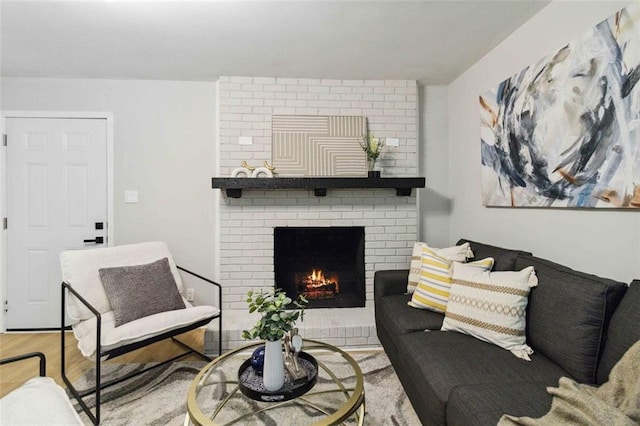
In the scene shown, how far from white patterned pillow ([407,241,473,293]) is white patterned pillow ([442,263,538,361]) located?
0.45 metres

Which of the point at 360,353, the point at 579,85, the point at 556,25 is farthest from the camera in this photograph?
the point at 360,353

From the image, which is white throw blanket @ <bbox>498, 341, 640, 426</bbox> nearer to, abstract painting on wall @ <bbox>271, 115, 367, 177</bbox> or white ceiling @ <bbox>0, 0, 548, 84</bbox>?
white ceiling @ <bbox>0, 0, 548, 84</bbox>

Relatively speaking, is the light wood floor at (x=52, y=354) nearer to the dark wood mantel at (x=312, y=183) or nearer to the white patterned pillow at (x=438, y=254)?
the dark wood mantel at (x=312, y=183)

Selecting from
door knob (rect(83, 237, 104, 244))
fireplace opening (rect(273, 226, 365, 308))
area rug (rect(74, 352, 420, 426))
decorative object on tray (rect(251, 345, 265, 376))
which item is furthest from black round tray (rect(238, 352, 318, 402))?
door knob (rect(83, 237, 104, 244))

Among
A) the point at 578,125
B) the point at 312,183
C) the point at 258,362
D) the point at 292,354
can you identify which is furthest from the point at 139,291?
the point at 578,125

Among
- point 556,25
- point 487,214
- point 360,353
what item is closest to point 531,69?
point 556,25

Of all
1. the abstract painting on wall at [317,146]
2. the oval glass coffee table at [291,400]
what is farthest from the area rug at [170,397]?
the abstract painting on wall at [317,146]

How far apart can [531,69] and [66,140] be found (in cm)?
390

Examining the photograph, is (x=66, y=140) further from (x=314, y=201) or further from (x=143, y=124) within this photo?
(x=314, y=201)

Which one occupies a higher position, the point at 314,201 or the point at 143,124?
the point at 143,124

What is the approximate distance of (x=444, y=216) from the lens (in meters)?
3.43

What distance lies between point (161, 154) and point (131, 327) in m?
1.77

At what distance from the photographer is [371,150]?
10.0ft

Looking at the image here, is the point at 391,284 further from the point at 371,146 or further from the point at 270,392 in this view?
the point at 270,392
